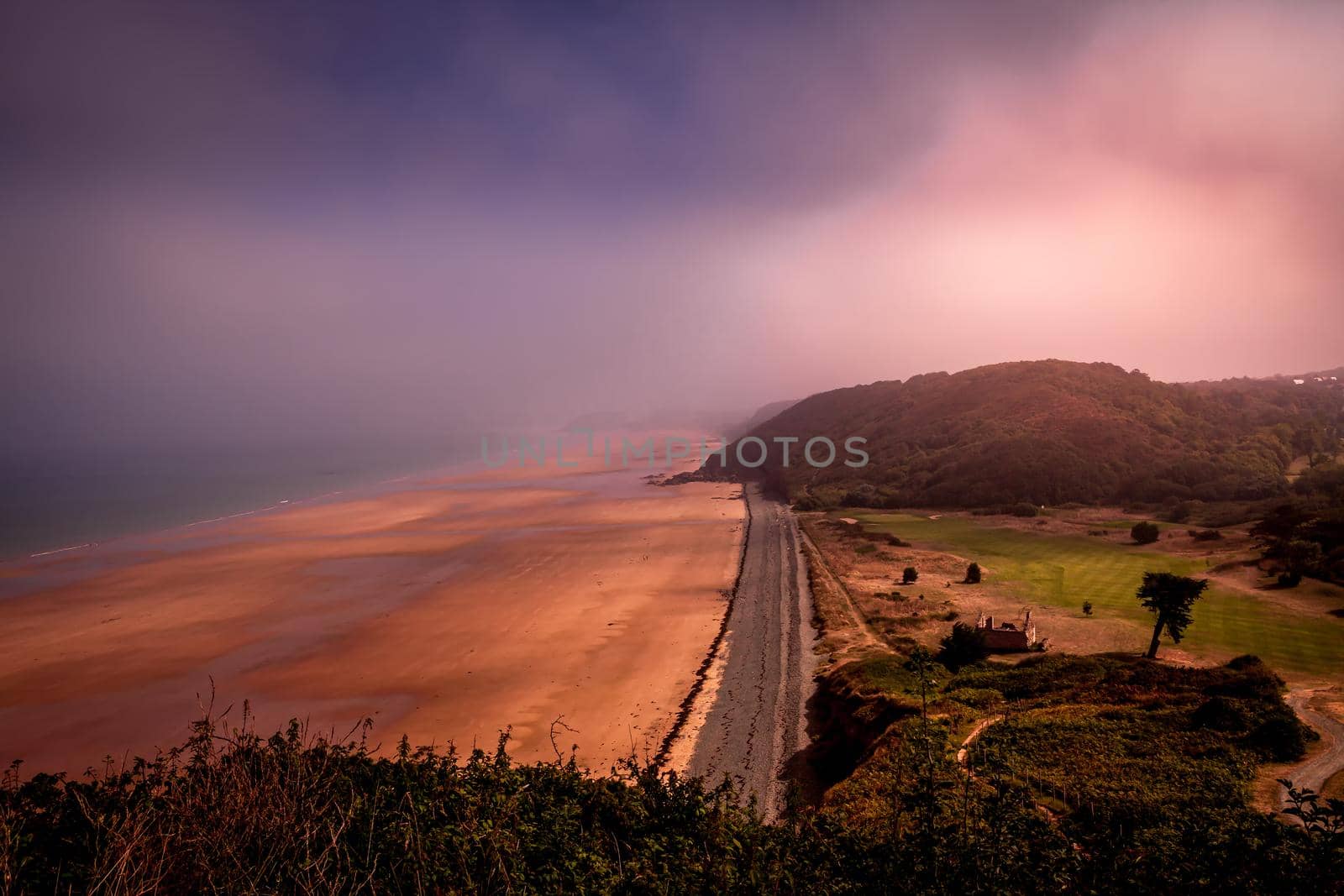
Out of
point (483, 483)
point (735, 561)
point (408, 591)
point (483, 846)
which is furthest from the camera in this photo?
point (483, 483)

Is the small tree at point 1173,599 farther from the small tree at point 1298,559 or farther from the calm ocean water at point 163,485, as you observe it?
the calm ocean water at point 163,485

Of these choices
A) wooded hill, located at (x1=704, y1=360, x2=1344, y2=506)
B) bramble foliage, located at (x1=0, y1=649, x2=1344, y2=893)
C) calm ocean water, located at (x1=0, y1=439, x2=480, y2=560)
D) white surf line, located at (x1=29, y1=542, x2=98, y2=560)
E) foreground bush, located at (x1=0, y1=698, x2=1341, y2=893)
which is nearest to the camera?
foreground bush, located at (x1=0, y1=698, x2=1341, y2=893)

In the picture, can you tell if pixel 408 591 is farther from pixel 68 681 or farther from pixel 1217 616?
pixel 1217 616

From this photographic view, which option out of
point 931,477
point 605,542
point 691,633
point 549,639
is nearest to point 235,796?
point 549,639

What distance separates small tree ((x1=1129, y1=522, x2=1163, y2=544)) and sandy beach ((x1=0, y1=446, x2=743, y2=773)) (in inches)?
1366

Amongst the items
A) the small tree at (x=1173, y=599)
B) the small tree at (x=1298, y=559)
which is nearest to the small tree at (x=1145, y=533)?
the small tree at (x=1298, y=559)

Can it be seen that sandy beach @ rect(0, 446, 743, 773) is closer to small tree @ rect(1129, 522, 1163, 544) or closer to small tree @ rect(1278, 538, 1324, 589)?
small tree @ rect(1278, 538, 1324, 589)

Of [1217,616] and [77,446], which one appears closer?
[1217,616]

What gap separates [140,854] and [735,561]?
44206mm

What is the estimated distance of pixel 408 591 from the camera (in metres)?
41.8

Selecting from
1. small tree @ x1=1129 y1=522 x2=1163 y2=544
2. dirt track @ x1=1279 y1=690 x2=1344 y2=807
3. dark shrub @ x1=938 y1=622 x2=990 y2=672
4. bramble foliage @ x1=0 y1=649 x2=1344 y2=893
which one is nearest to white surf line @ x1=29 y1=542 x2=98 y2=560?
bramble foliage @ x1=0 y1=649 x2=1344 y2=893

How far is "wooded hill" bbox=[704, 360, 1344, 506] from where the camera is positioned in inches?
2844

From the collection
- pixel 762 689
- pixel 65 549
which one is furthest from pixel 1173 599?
pixel 65 549

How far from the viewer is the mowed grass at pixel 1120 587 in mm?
25062
